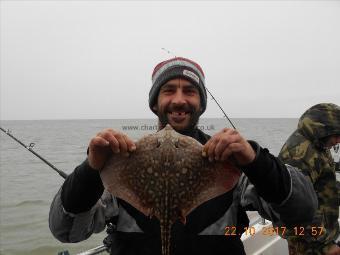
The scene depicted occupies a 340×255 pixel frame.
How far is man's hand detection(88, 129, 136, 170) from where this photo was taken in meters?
2.20

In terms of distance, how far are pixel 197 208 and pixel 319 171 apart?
8.19ft

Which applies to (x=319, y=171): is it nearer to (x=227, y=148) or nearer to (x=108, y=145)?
(x=227, y=148)

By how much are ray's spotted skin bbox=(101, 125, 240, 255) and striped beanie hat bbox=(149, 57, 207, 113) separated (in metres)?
1.23

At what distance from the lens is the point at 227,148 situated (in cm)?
218

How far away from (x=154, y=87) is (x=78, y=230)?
5.58ft

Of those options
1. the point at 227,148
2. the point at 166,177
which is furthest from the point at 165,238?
the point at 227,148

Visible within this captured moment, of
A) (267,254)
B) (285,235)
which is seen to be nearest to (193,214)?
(285,235)

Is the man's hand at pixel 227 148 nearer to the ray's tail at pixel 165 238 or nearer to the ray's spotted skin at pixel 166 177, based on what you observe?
the ray's spotted skin at pixel 166 177

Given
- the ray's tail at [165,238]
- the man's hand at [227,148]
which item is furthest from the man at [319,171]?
the ray's tail at [165,238]

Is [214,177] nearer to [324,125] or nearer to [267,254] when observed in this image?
[324,125]

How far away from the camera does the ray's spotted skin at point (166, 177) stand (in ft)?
7.26
